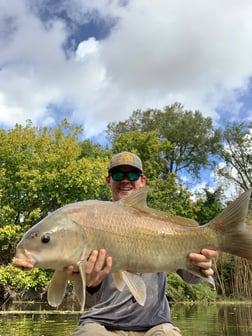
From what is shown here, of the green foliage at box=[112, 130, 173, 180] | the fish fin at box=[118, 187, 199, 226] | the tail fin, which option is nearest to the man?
the fish fin at box=[118, 187, 199, 226]

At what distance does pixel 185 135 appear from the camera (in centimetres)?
3644

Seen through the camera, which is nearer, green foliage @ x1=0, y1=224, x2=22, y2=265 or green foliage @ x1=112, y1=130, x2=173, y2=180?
green foliage @ x1=0, y1=224, x2=22, y2=265

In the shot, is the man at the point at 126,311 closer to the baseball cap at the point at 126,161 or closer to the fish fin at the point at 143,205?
the baseball cap at the point at 126,161

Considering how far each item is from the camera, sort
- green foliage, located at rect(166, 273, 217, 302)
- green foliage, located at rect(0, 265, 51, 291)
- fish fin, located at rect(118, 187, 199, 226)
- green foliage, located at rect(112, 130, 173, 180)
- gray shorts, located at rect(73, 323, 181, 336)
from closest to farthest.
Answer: fish fin, located at rect(118, 187, 199, 226) → gray shorts, located at rect(73, 323, 181, 336) → green foliage, located at rect(0, 265, 51, 291) → green foliage, located at rect(166, 273, 217, 302) → green foliage, located at rect(112, 130, 173, 180)

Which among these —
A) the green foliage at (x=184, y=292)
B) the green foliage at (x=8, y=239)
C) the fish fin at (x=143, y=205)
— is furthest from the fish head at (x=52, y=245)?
the green foliage at (x=184, y=292)

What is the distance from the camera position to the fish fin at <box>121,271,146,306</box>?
127 inches

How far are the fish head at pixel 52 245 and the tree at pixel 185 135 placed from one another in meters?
32.9

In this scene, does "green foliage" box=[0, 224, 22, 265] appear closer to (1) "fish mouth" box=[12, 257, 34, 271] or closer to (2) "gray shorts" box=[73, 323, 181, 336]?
(2) "gray shorts" box=[73, 323, 181, 336]

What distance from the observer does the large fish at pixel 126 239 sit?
3.01m

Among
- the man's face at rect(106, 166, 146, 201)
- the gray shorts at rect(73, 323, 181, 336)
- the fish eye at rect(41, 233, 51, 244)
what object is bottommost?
the gray shorts at rect(73, 323, 181, 336)

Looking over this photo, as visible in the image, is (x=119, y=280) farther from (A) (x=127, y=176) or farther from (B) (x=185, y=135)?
(B) (x=185, y=135)

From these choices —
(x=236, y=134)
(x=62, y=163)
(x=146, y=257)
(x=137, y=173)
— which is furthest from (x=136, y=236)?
(x=236, y=134)

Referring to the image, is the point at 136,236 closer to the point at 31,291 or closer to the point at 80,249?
the point at 80,249

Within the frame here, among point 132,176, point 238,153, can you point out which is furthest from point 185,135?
point 132,176
